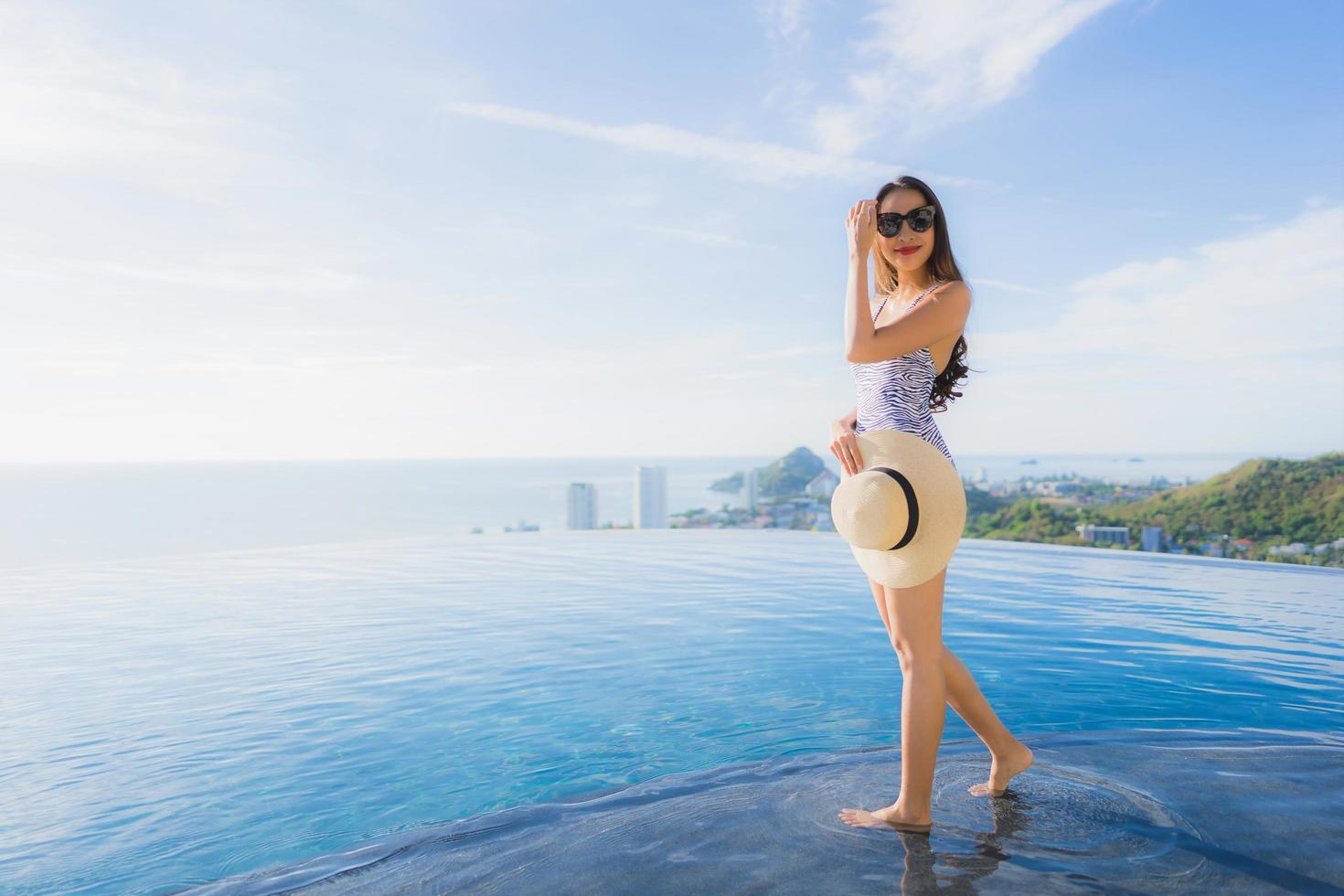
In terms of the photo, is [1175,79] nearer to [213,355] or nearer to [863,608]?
[863,608]

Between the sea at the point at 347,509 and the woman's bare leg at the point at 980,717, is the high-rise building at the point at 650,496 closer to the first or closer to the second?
the sea at the point at 347,509

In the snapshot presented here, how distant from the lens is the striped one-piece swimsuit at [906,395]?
1.75m

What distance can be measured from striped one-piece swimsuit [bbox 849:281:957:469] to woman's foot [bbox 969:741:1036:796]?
78 cm

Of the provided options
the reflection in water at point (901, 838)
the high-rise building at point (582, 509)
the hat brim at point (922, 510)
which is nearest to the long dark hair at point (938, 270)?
the hat brim at point (922, 510)

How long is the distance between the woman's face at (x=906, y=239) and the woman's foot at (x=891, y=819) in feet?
4.22

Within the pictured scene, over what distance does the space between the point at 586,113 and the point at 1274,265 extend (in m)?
9.41

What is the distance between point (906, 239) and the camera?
1.82 metres

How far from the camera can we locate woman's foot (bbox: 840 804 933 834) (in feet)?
5.52

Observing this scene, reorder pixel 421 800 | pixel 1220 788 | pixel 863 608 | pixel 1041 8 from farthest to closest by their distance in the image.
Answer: pixel 1041 8 < pixel 863 608 < pixel 421 800 < pixel 1220 788

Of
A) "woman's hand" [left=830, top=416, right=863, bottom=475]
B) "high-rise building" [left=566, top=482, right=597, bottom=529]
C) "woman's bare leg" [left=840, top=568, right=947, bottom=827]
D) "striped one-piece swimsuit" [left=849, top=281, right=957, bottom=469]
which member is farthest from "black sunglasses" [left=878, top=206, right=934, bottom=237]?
"high-rise building" [left=566, top=482, right=597, bottom=529]

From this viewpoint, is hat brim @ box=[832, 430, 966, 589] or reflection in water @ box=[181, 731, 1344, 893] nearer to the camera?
reflection in water @ box=[181, 731, 1344, 893]

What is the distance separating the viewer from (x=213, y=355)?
23750 millimetres

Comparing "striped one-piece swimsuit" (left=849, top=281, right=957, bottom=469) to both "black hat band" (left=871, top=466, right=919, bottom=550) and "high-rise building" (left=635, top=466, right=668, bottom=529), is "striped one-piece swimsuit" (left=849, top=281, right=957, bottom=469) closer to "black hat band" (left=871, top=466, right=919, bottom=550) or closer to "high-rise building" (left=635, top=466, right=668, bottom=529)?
"black hat band" (left=871, top=466, right=919, bottom=550)

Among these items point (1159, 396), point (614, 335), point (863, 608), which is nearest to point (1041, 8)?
point (863, 608)
